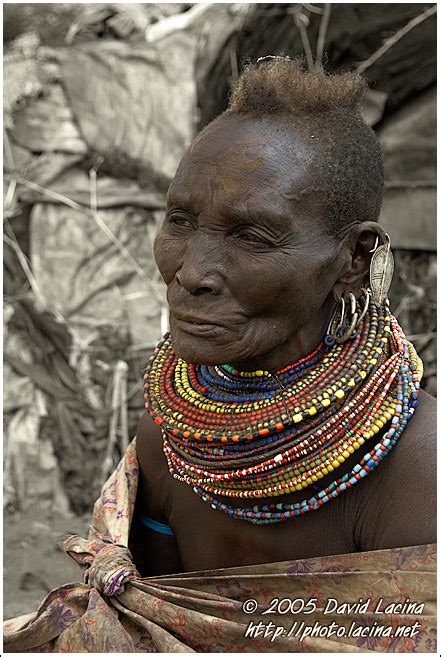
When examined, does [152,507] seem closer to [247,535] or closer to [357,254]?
[247,535]

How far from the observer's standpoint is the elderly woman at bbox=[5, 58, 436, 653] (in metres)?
2.00

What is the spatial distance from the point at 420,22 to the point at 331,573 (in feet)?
11.9

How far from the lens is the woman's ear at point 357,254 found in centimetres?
210

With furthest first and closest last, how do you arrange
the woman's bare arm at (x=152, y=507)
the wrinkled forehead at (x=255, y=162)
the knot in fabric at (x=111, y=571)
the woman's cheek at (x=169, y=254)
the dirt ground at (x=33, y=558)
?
the dirt ground at (x=33, y=558)
the woman's bare arm at (x=152, y=507)
the knot in fabric at (x=111, y=571)
the woman's cheek at (x=169, y=254)
the wrinkled forehead at (x=255, y=162)

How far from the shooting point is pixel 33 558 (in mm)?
5086

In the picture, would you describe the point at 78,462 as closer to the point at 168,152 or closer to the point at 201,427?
the point at 168,152

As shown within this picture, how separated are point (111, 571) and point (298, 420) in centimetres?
64

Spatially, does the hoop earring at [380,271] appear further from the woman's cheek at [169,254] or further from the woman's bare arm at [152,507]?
the woman's bare arm at [152,507]

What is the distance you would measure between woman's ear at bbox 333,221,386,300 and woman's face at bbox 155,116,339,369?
0.17 ft

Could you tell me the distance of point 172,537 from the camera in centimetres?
260

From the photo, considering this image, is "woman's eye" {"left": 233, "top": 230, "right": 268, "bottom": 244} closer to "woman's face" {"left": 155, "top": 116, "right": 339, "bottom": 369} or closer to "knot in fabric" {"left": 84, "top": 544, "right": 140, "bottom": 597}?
"woman's face" {"left": 155, "top": 116, "right": 339, "bottom": 369}

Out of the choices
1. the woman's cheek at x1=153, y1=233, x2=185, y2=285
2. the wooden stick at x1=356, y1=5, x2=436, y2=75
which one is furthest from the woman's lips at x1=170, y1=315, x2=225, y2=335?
the wooden stick at x1=356, y1=5, x2=436, y2=75

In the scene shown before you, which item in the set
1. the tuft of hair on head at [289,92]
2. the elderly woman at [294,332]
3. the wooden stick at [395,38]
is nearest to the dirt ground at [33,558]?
the elderly woman at [294,332]

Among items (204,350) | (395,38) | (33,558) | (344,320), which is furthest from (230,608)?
(395,38)
